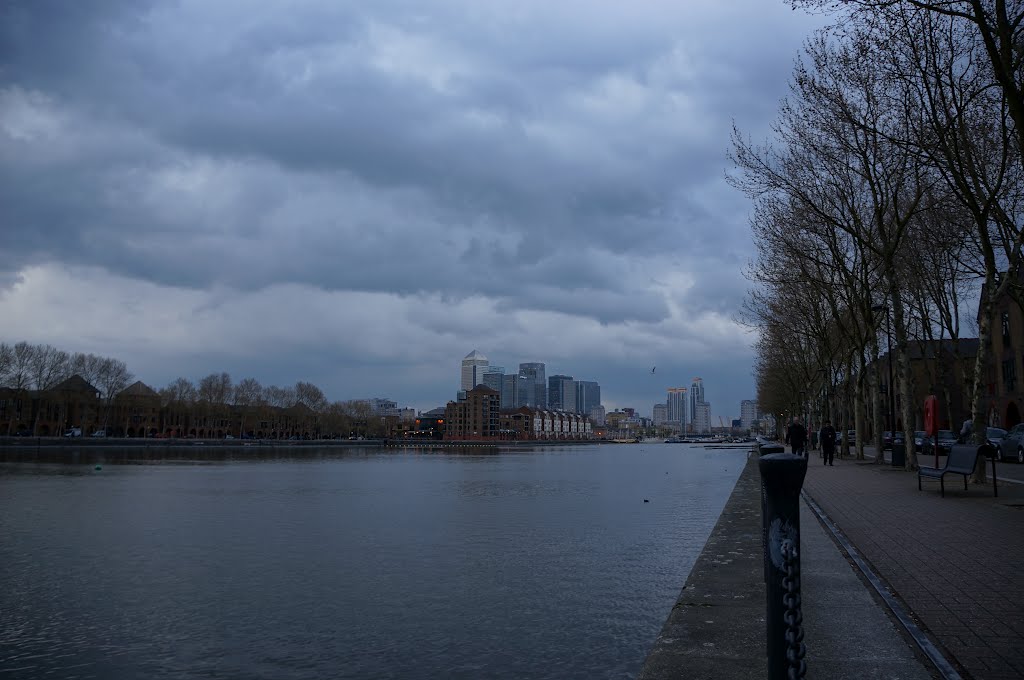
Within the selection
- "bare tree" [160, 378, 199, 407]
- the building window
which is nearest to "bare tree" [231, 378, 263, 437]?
"bare tree" [160, 378, 199, 407]

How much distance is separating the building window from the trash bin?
1602 inches

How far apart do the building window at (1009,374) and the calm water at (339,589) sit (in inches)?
2174

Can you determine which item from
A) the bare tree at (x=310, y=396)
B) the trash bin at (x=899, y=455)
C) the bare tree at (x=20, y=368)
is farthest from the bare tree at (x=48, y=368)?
the trash bin at (x=899, y=455)

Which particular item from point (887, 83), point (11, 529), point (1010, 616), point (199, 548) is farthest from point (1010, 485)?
point (11, 529)

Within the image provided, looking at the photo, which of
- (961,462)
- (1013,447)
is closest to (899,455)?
(1013,447)

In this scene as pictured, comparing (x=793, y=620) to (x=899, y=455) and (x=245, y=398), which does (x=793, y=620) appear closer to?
(x=899, y=455)

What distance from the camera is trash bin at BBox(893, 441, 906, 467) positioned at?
27.7m

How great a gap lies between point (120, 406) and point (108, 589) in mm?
155100

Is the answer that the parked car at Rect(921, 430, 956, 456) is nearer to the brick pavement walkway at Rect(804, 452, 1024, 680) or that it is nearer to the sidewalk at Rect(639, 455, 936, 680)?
the brick pavement walkway at Rect(804, 452, 1024, 680)

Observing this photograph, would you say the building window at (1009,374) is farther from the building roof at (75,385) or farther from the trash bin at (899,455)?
the building roof at (75,385)

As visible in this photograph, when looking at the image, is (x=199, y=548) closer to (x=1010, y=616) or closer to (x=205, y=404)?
(x=1010, y=616)

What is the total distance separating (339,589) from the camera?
902 cm

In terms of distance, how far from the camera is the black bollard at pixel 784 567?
350cm

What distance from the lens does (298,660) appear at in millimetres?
6336
